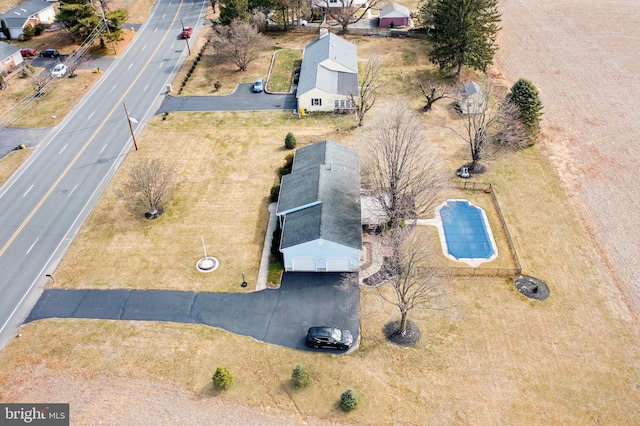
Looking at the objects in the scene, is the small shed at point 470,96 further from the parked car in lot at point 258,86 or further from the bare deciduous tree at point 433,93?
the parked car in lot at point 258,86

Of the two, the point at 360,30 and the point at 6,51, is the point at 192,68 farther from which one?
the point at 360,30

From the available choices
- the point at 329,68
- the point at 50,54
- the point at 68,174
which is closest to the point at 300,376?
the point at 68,174

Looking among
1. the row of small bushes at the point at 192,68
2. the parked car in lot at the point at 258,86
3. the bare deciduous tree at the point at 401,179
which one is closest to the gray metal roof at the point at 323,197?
the bare deciduous tree at the point at 401,179

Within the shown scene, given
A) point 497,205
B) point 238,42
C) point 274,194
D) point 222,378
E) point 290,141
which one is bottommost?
point 222,378

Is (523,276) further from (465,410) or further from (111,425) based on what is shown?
(111,425)

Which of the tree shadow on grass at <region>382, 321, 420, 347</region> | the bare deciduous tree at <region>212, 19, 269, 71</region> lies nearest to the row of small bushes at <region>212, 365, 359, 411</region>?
the tree shadow on grass at <region>382, 321, 420, 347</region>
